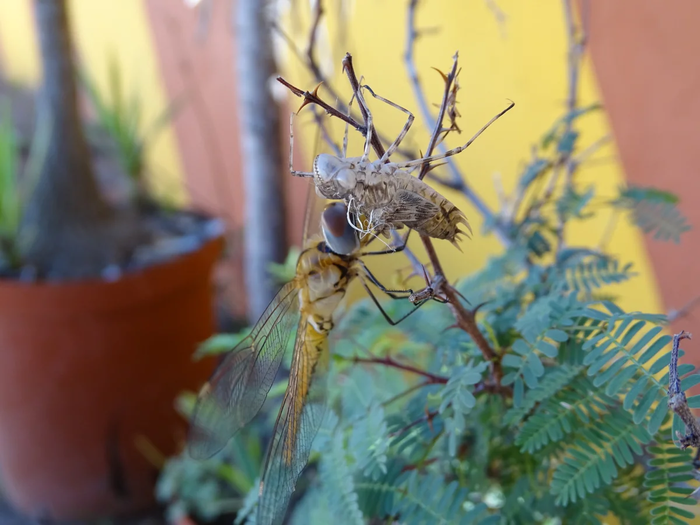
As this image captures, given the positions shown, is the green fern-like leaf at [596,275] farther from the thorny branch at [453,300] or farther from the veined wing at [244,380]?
the veined wing at [244,380]

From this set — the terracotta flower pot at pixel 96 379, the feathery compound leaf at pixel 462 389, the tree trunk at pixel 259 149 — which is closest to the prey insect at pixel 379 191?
the feathery compound leaf at pixel 462 389

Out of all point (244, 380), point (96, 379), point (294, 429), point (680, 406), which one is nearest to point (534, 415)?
point (680, 406)

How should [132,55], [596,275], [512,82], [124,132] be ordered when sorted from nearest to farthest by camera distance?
[596,275] → [512,82] → [124,132] → [132,55]

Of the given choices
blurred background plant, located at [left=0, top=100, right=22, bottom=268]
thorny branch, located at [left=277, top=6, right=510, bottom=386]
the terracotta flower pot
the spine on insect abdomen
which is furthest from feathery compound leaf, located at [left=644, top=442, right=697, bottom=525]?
blurred background plant, located at [left=0, top=100, right=22, bottom=268]

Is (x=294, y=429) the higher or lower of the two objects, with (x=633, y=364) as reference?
lower

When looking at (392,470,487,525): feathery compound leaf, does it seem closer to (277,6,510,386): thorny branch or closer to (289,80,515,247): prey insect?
(277,6,510,386): thorny branch

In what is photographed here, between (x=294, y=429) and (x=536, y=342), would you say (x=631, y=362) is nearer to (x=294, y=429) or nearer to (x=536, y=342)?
(x=536, y=342)
